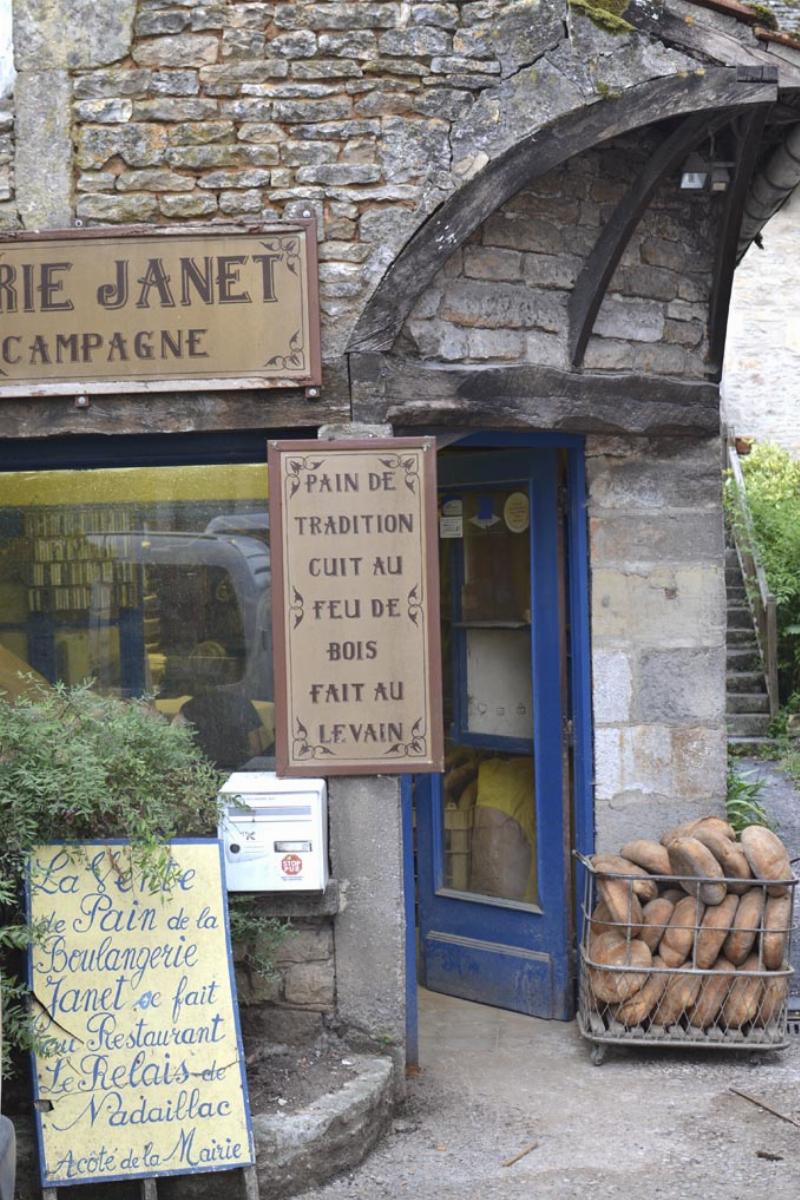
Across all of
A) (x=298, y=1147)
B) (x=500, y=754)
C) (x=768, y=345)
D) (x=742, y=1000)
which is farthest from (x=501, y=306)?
(x=768, y=345)

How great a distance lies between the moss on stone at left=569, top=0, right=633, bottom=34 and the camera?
484 centimetres

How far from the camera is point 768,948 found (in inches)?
201

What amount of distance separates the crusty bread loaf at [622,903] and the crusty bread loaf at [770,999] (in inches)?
19.8

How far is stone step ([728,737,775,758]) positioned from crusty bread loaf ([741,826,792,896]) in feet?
21.3

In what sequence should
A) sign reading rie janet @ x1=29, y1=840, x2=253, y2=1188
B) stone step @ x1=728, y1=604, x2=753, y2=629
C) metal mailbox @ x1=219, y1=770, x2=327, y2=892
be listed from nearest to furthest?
1. sign reading rie janet @ x1=29, y1=840, x2=253, y2=1188
2. metal mailbox @ x1=219, y1=770, x2=327, y2=892
3. stone step @ x1=728, y1=604, x2=753, y2=629

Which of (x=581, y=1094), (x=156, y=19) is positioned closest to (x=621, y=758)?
(x=581, y=1094)

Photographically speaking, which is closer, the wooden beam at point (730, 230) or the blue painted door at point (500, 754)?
the wooden beam at point (730, 230)

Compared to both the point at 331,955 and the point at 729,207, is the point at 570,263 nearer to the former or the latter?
the point at 729,207

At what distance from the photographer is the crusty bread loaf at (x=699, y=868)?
5.10 meters

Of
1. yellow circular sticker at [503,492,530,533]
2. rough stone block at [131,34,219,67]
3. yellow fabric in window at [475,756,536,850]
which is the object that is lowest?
yellow fabric in window at [475,756,536,850]

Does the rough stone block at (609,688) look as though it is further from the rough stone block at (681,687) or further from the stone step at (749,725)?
the stone step at (749,725)

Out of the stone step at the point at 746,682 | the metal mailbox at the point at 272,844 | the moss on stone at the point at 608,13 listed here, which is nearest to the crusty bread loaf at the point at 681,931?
→ the metal mailbox at the point at 272,844

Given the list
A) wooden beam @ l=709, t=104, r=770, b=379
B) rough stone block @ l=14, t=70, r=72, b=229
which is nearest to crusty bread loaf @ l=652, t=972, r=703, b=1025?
wooden beam @ l=709, t=104, r=770, b=379

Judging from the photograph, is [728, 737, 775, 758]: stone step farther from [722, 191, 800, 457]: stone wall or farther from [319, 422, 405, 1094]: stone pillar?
[319, 422, 405, 1094]: stone pillar
